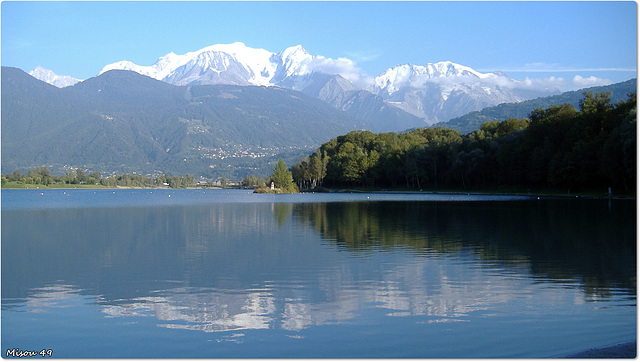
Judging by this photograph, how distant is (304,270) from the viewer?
17.0m

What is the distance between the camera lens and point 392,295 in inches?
529

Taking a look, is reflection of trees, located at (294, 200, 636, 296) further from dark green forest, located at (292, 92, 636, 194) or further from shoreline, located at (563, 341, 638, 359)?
dark green forest, located at (292, 92, 636, 194)

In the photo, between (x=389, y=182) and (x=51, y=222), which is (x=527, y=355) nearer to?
(x=51, y=222)

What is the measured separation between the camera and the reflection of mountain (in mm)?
12242

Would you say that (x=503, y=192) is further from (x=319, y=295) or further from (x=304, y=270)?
(x=319, y=295)

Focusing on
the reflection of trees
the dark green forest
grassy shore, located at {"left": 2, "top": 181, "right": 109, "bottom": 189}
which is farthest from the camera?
grassy shore, located at {"left": 2, "top": 181, "right": 109, "bottom": 189}

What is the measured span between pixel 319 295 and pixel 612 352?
6.48m

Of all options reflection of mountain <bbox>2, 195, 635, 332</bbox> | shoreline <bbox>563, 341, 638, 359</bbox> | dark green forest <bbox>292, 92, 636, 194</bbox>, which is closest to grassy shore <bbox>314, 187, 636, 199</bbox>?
dark green forest <bbox>292, 92, 636, 194</bbox>

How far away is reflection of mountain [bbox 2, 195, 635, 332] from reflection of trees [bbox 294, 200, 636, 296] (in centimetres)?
8

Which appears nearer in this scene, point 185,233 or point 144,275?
point 144,275

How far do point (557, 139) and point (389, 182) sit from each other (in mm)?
47968

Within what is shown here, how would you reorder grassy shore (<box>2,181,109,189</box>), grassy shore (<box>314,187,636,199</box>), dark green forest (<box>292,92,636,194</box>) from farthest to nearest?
grassy shore (<box>2,181,109,189</box>) < grassy shore (<box>314,187,636,199</box>) < dark green forest (<box>292,92,636,194</box>)

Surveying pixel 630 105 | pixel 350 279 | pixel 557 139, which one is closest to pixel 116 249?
pixel 350 279

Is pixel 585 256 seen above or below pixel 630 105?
below
